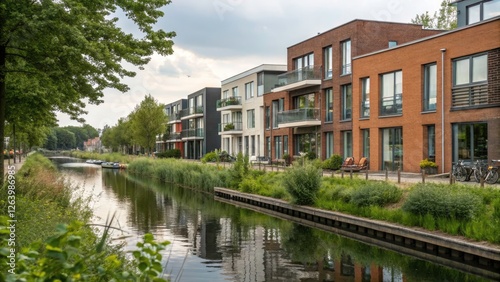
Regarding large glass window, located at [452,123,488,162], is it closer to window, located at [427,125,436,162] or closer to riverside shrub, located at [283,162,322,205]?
window, located at [427,125,436,162]

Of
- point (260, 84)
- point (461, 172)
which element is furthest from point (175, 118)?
point (461, 172)

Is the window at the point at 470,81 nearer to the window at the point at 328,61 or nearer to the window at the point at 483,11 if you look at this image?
the window at the point at 483,11

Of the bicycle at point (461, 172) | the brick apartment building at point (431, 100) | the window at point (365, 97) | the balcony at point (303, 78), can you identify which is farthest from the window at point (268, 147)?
the bicycle at point (461, 172)

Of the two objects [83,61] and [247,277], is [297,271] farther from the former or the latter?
[83,61]

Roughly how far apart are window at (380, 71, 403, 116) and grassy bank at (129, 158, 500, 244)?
716 cm

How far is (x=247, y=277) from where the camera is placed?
1119 centimetres

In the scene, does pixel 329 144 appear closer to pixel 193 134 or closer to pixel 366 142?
pixel 366 142

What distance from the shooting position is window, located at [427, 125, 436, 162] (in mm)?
23797

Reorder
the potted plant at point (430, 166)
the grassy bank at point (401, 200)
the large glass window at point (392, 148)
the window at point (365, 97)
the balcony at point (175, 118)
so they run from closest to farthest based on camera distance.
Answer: the grassy bank at point (401, 200)
the potted plant at point (430, 166)
the large glass window at point (392, 148)
the window at point (365, 97)
the balcony at point (175, 118)

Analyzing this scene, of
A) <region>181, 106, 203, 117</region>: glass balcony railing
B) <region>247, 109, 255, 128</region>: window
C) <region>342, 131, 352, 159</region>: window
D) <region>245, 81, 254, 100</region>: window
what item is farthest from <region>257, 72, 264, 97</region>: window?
<region>181, 106, 203, 117</region>: glass balcony railing

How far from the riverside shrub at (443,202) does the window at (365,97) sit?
47.0 ft

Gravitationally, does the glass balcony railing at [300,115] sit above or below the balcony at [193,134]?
above

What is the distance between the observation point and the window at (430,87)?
24094 millimetres

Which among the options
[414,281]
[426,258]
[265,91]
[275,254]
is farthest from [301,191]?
[265,91]
